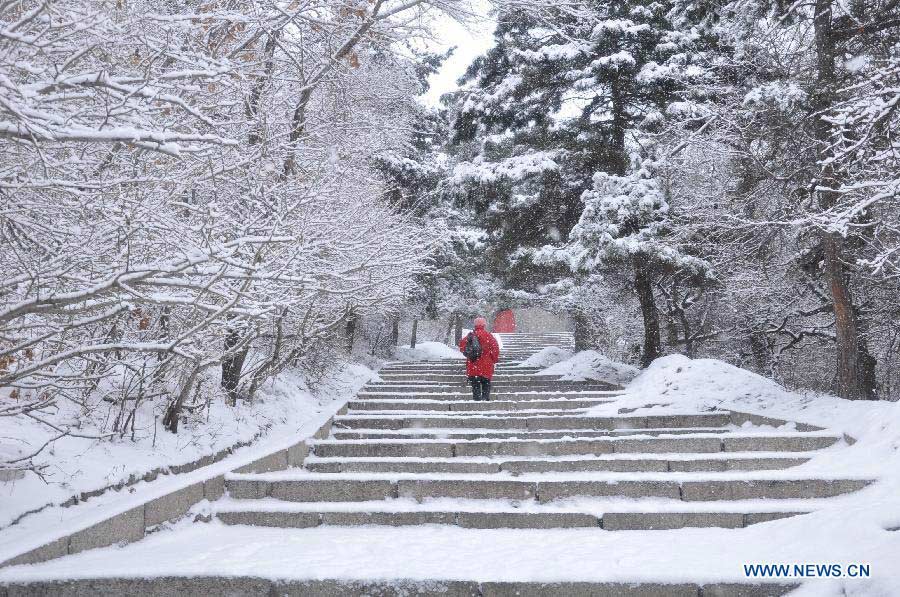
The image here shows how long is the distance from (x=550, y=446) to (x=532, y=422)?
1477 mm

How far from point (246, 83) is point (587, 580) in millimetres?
6063

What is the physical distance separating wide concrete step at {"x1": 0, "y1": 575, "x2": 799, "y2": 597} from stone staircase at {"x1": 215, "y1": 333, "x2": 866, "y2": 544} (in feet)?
4.59

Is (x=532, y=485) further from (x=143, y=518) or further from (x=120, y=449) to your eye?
(x=120, y=449)

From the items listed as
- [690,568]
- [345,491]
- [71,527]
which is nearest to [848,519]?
[690,568]

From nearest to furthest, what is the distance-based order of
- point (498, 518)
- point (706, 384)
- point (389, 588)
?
1. point (389, 588)
2. point (498, 518)
3. point (706, 384)

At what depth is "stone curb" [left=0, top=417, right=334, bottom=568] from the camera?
437 cm

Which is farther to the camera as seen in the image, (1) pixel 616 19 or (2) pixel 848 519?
(1) pixel 616 19

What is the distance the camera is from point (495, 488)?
21.0 feet

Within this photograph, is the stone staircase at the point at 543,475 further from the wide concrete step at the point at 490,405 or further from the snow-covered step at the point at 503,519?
the wide concrete step at the point at 490,405

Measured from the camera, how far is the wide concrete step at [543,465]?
23.0 ft

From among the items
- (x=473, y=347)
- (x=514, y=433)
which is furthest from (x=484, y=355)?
(x=514, y=433)

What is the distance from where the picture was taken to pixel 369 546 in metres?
5.22

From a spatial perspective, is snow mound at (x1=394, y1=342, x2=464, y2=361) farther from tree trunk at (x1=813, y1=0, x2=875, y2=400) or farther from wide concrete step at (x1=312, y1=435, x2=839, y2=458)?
Result: wide concrete step at (x1=312, y1=435, x2=839, y2=458)

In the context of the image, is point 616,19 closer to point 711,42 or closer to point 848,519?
point 711,42
